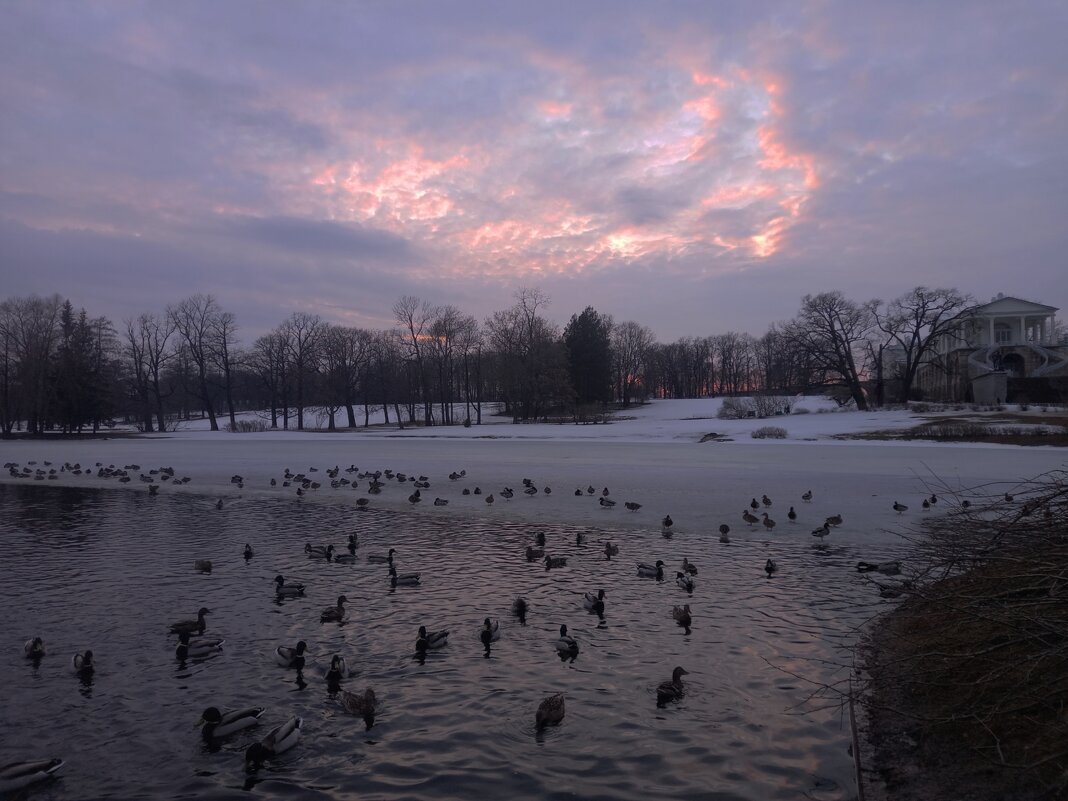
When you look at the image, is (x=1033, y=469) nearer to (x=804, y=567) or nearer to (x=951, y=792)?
(x=804, y=567)

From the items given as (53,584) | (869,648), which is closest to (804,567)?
(869,648)

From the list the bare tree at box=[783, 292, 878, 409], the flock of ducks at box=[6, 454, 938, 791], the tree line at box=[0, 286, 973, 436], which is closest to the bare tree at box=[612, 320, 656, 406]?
the tree line at box=[0, 286, 973, 436]

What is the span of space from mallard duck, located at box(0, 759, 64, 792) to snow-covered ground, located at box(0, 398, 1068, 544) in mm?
9689

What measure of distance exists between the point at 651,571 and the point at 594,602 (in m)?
1.92

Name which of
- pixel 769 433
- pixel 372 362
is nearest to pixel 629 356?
pixel 372 362

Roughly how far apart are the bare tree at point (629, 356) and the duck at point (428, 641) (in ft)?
326

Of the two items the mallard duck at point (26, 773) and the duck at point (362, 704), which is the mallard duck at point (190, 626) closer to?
the mallard duck at point (26, 773)

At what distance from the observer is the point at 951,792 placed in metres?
4.63

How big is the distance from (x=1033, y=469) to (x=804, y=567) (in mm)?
15006

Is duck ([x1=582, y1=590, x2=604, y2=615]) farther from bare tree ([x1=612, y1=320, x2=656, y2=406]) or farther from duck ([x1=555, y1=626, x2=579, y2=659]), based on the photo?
bare tree ([x1=612, y1=320, x2=656, y2=406])

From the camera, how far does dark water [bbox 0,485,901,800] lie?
5.41m

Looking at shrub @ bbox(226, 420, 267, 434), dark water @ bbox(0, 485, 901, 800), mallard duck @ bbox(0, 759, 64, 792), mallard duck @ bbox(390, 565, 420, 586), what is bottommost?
dark water @ bbox(0, 485, 901, 800)

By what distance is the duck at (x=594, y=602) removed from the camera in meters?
9.14

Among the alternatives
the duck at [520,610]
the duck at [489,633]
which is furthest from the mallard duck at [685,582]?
the duck at [489,633]
